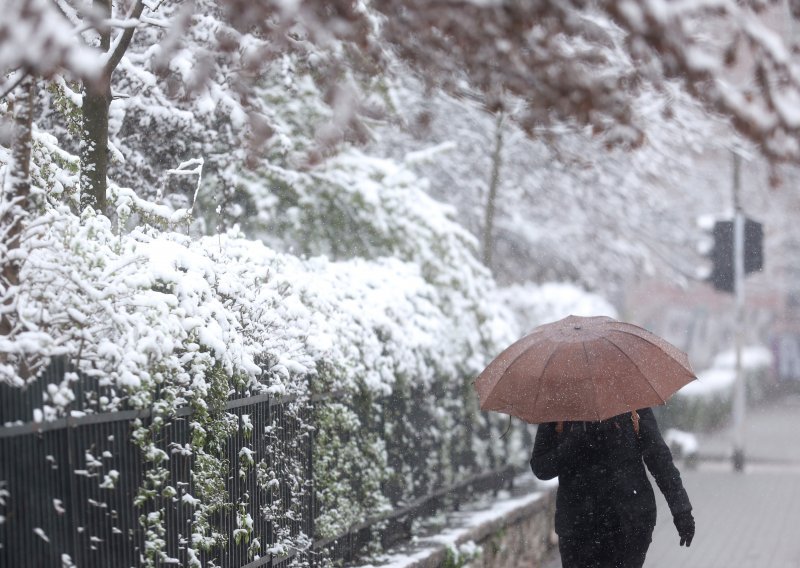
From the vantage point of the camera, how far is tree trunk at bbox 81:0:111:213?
602 centimetres

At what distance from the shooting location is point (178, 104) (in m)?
7.84

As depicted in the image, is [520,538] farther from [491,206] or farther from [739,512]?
[491,206]

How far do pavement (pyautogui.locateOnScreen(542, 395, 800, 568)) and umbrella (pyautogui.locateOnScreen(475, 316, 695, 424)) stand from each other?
13.9 ft

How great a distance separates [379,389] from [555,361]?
6.37ft

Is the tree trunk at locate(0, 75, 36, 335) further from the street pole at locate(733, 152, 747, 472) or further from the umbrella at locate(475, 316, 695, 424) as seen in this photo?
the street pole at locate(733, 152, 747, 472)

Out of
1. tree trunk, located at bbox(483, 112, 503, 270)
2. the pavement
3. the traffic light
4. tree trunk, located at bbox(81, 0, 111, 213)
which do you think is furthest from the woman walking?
the traffic light

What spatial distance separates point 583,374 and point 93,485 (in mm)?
2500


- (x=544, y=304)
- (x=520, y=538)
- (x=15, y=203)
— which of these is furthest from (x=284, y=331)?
(x=544, y=304)

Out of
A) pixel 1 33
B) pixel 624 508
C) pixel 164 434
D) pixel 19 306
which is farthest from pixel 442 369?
pixel 1 33

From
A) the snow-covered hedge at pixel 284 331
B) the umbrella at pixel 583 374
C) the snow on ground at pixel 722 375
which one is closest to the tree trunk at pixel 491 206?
the snow-covered hedge at pixel 284 331

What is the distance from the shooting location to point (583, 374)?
564cm

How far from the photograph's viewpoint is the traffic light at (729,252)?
53.0 feet

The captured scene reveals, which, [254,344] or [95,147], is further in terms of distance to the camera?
[95,147]

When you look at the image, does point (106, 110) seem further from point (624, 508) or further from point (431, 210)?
point (431, 210)
